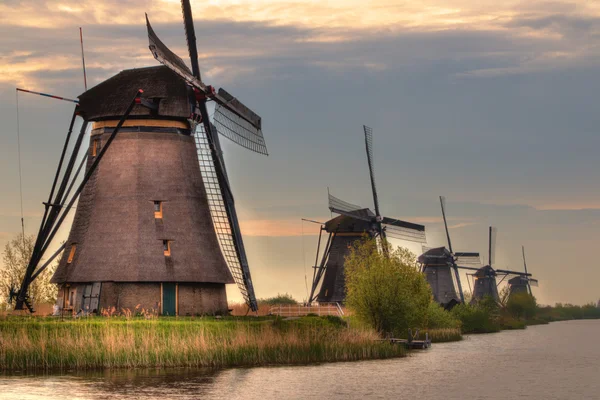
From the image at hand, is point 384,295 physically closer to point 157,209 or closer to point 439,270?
point 157,209

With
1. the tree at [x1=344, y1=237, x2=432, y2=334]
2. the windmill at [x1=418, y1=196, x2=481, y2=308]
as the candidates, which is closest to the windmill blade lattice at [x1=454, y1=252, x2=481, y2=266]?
the windmill at [x1=418, y1=196, x2=481, y2=308]

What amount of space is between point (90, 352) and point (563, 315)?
128 meters

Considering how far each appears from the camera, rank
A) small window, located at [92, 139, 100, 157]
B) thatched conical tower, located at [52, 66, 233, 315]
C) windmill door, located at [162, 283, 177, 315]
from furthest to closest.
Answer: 1. small window, located at [92, 139, 100, 157]
2. windmill door, located at [162, 283, 177, 315]
3. thatched conical tower, located at [52, 66, 233, 315]

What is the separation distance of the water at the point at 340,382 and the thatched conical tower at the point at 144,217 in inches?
289

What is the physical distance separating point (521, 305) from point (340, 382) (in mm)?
86814

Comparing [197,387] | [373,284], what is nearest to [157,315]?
[197,387]

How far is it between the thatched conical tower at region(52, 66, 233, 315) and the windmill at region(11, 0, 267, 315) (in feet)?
0.14

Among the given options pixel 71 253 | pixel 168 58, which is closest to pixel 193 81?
pixel 168 58

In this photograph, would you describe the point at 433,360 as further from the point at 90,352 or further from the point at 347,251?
the point at 347,251

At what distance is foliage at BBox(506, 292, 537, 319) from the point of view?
110938 mm

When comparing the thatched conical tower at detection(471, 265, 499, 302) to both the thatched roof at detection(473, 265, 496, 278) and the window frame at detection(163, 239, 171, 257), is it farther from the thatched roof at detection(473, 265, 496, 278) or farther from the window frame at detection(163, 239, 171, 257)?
the window frame at detection(163, 239, 171, 257)

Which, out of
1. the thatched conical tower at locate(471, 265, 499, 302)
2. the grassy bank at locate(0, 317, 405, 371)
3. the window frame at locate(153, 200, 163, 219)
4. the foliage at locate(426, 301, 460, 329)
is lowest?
the grassy bank at locate(0, 317, 405, 371)

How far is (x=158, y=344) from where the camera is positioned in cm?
3139

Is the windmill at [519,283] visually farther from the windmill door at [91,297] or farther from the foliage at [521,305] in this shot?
the windmill door at [91,297]
